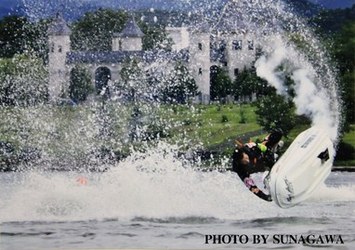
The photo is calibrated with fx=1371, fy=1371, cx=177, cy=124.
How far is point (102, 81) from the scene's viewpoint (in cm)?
743

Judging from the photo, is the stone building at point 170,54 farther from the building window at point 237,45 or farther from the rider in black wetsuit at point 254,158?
the rider in black wetsuit at point 254,158

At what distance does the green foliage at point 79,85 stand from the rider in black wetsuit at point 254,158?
0.87 m

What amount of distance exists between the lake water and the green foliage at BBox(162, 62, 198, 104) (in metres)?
0.36

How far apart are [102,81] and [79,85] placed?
129 mm

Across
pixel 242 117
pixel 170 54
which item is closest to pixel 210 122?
pixel 242 117

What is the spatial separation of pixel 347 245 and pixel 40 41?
1.98m

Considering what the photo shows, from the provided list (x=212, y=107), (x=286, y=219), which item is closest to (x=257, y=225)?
(x=286, y=219)

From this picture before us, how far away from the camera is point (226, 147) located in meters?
7.35

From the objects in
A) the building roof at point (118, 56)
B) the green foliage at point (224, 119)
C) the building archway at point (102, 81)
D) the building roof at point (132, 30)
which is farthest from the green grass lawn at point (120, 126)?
the building roof at point (132, 30)

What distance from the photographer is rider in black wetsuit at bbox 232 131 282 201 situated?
7316 millimetres

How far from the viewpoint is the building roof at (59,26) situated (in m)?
7.43

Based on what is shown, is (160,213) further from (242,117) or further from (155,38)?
(155,38)

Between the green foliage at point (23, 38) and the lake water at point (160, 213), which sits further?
the green foliage at point (23, 38)

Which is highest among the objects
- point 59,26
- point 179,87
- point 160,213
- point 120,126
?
point 59,26
